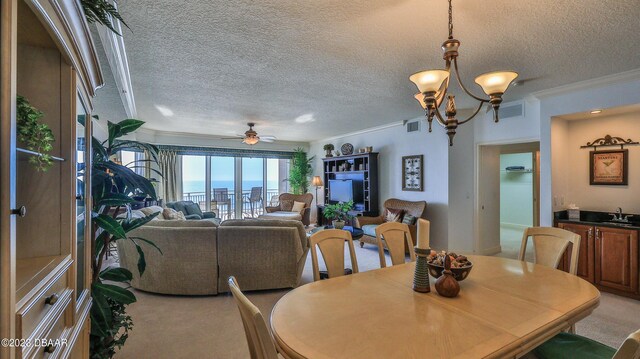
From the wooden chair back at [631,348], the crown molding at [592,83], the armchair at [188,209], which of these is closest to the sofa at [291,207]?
the armchair at [188,209]

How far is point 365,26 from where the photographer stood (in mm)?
2244

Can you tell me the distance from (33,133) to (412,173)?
563cm

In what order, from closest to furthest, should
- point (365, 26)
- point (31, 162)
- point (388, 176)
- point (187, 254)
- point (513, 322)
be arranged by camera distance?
point (31, 162), point (513, 322), point (365, 26), point (187, 254), point (388, 176)

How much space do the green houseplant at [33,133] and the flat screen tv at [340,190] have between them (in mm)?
6180

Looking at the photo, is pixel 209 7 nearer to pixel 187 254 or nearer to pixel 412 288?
pixel 412 288

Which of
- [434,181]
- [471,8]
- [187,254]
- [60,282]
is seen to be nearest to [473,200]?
[434,181]

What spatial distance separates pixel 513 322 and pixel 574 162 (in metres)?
3.94

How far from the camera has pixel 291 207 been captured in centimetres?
817

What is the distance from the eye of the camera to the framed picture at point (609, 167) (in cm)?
368

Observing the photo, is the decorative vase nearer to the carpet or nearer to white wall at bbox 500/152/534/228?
the carpet

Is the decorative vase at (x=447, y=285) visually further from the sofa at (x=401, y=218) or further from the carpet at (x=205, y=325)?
the sofa at (x=401, y=218)

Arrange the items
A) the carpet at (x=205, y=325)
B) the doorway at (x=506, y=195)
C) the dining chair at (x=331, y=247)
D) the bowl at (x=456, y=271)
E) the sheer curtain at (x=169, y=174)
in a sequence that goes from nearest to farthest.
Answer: the bowl at (x=456, y=271) → the dining chair at (x=331, y=247) → the carpet at (x=205, y=325) → the doorway at (x=506, y=195) → the sheer curtain at (x=169, y=174)

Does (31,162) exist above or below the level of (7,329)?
above

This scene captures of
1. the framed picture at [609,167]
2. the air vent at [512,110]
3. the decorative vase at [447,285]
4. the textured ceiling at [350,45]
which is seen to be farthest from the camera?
the air vent at [512,110]
